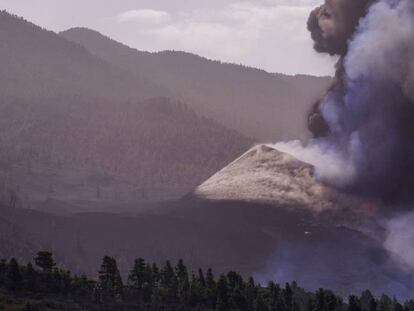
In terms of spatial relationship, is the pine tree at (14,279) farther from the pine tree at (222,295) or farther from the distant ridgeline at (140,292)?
the pine tree at (222,295)

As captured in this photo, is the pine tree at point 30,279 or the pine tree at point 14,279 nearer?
the pine tree at point 14,279

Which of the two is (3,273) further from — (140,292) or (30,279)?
(140,292)

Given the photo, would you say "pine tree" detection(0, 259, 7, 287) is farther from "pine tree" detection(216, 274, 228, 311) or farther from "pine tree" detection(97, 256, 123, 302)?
"pine tree" detection(216, 274, 228, 311)

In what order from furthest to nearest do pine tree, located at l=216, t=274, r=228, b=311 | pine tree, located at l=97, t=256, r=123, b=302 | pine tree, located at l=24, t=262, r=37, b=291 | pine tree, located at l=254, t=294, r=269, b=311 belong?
pine tree, located at l=254, t=294, r=269, b=311 → pine tree, located at l=216, t=274, r=228, b=311 → pine tree, located at l=97, t=256, r=123, b=302 → pine tree, located at l=24, t=262, r=37, b=291

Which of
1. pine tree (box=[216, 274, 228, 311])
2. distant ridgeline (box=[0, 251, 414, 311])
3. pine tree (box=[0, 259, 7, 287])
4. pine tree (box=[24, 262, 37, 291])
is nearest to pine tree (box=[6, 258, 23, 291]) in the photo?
distant ridgeline (box=[0, 251, 414, 311])

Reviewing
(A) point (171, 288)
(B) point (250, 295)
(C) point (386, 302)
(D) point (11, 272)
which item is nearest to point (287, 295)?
(B) point (250, 295)

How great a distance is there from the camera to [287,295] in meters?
138

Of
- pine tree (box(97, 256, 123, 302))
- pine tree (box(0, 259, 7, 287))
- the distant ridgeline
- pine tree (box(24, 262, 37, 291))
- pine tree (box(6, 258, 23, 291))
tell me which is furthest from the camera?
pine tree (box(97, 256, 123, 302))

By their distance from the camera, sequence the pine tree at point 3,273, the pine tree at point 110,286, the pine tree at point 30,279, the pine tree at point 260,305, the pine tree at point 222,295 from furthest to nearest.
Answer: the pine tree at point 260,305
the pine tree at point 222,295
the pine tree at point 110,286
the pine tree at point 30,279
the pine tree at point 3,273

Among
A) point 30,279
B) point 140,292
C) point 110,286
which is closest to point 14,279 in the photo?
point 30,279

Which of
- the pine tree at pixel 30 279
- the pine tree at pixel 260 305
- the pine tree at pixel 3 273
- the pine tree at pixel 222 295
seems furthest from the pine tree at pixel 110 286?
the pine tree at pixel 260 305

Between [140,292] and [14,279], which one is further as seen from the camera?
[140,292]

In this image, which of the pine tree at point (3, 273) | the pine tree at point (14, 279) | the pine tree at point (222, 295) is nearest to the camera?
the pine tree at point (14, 279)

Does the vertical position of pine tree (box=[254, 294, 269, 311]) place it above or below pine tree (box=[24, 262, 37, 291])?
below
